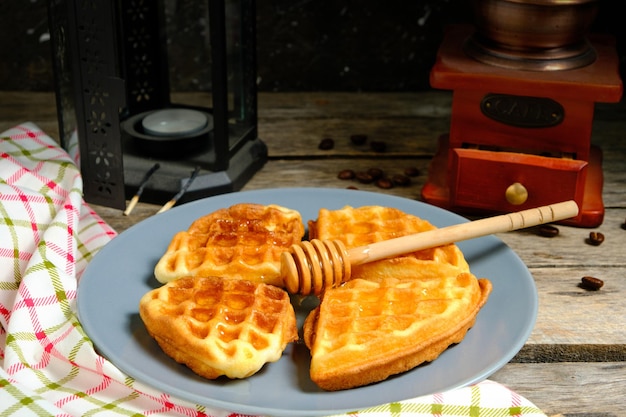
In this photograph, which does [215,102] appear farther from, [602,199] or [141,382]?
[602,199]

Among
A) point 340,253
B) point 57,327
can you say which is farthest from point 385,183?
point 57,327

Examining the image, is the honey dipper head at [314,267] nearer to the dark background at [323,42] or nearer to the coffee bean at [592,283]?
the coffee bean at [592,283]

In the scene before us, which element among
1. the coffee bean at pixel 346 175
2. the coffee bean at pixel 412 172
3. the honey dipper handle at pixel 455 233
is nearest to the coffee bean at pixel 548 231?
the honey dipper handle at pixel 455 233

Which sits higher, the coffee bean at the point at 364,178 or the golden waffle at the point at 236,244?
the golden waffle at the point at 236,244

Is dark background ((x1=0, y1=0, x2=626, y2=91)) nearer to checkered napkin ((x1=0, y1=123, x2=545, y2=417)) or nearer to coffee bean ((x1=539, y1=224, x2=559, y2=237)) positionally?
checkered napkin ((x1=0, y1=123, x2=545, y2=417))

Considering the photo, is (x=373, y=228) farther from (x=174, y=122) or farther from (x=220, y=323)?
(x=174, y=122)

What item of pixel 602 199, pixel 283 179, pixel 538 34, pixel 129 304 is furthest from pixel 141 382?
pixel 602 199

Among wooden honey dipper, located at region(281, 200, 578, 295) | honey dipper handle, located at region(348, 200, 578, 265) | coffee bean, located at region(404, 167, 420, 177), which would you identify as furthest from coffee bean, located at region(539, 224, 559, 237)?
coffee bean, located at region(404, 167, 420, 177)
